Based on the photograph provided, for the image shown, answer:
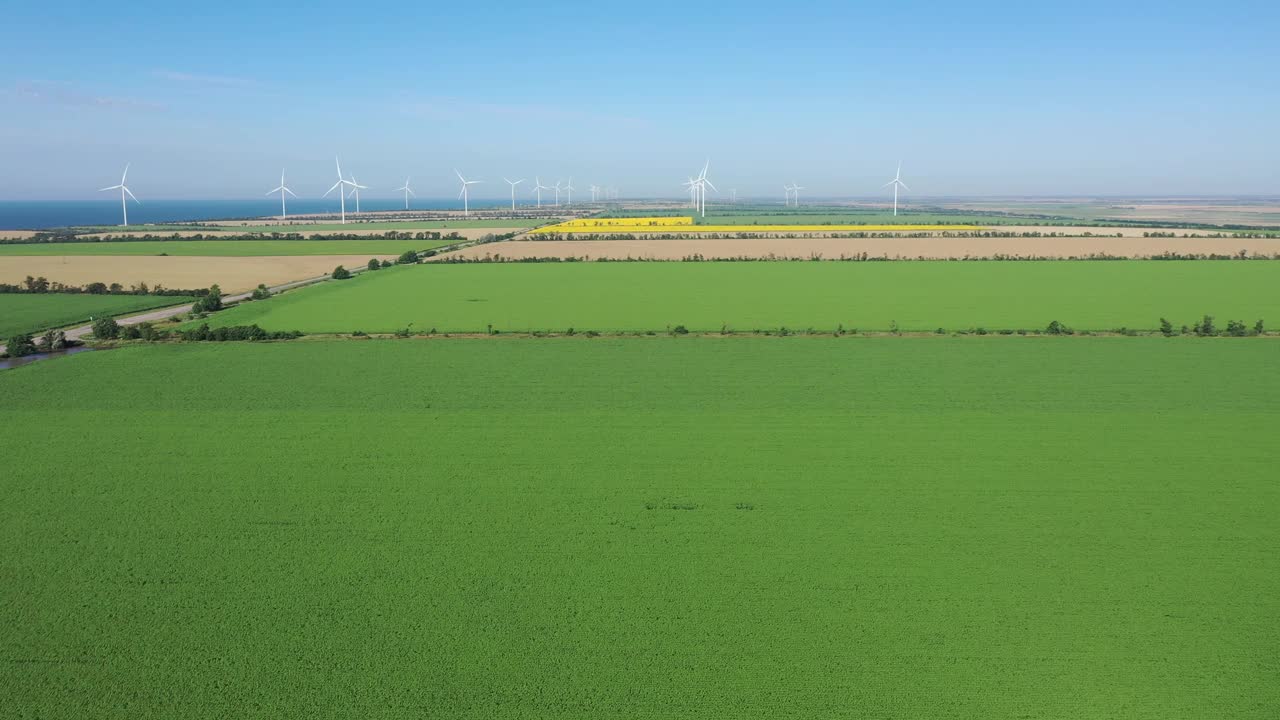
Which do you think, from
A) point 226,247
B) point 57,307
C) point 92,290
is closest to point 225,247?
point 226,247

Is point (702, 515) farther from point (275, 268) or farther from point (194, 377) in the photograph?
point (275, 268)

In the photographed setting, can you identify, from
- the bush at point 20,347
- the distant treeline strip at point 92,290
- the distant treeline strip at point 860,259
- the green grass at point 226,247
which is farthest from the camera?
the green grass at point 226,247

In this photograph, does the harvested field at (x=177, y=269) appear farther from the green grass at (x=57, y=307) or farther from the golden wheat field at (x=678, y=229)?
the golden wheat field at (x=678, y=229)

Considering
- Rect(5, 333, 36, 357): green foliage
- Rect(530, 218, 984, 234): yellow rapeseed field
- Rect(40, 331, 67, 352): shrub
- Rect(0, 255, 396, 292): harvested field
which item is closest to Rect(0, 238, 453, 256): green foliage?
Rect(0, 255, 396, 292): harvested field

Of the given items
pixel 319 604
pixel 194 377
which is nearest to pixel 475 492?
pixel 319 604

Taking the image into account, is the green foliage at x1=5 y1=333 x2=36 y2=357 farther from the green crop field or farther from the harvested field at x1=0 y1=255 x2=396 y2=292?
the harvested field at x1=0 y1=255 x2=396 y2=292

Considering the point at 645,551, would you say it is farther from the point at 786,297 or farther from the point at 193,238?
the point at 193,238

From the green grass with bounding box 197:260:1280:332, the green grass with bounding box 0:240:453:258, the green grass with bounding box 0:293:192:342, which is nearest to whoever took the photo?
the green grass with bounding box 197:260:1280:332

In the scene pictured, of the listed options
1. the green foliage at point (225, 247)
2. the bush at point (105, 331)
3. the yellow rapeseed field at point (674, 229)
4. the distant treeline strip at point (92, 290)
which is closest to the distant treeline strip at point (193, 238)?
the green foliage at point (225, 247)
